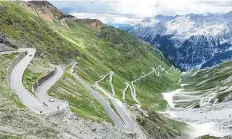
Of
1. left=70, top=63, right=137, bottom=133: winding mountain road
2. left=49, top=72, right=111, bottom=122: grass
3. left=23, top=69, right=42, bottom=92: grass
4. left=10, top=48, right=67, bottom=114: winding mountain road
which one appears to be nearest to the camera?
left=10, top=48, right=67, bottom=114: winding mountain road

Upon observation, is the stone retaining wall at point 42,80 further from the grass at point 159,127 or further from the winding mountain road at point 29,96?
the grass at point 159,127

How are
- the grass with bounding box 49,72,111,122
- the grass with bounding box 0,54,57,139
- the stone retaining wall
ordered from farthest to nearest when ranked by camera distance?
the stone retaining wall
the grass with bounding box 49,72,111,122
the grass with bounding box 0,54,57,139

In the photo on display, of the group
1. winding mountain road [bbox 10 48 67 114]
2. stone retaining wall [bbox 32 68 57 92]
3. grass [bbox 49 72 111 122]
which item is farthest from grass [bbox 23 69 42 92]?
grass [bbox 49 72 111 122]

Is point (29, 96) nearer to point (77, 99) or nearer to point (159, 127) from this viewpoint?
point (77, 99)

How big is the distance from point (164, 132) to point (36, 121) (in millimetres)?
65040

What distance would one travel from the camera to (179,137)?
13838cm

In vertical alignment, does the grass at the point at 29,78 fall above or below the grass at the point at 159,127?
below

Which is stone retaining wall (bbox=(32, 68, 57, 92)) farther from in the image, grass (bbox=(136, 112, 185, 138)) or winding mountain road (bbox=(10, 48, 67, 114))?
grass (bbox=(136, 112, 185, 138))

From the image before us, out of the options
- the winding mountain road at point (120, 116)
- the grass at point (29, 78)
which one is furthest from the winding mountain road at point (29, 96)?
the winding mountain road at point (120, 116)

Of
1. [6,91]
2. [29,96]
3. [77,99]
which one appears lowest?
[6,91]

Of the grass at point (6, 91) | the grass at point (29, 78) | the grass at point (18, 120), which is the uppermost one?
the grass at point (29, 78)

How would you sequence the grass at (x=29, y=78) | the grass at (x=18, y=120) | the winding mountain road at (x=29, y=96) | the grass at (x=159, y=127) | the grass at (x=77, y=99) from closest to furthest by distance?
the grass at (x=18, y=120), the winding mountain road at (x=29, y=96), the grass at (x=29, y=78), the grass at (x=77, y=99), the grass at (x=159, y=127)

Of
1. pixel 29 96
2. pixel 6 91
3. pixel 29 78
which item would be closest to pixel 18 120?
pixel 6 91

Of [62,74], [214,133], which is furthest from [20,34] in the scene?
[214,133]
